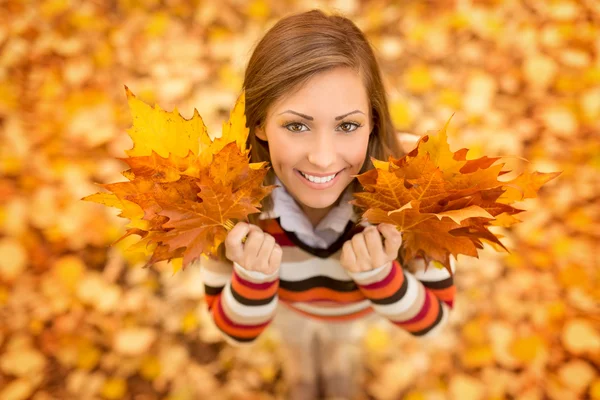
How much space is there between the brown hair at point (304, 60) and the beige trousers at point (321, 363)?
2.85ft

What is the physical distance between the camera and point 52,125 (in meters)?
A: 2.15

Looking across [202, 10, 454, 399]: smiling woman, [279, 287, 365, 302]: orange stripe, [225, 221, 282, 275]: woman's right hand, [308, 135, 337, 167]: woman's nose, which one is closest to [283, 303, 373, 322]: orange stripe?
[202, 10, 454, 399]: smiling woman

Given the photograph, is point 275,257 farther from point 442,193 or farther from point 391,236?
point 442,193

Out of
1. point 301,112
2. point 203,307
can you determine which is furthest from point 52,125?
point 301,112

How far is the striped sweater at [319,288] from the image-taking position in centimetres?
102

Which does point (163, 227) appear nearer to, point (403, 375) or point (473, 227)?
point (473, 227)

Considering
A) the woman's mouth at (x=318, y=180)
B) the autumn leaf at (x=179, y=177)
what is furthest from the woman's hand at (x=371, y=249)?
the autumn leaf at (x=179, y=177)

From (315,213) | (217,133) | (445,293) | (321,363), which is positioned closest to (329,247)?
(315,213)

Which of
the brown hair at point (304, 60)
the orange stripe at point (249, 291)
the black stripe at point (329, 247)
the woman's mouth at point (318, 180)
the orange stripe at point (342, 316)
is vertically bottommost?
the orange stripe at point (342, 316)

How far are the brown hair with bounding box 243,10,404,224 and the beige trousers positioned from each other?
87cm

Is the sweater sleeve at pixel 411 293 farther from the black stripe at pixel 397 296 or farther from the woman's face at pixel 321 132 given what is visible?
the woman's face at pixel 321 132

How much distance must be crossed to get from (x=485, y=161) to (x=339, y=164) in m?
0.24

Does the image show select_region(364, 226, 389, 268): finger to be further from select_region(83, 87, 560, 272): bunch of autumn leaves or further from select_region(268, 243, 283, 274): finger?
select_region(268, 243, 283, 274): finger

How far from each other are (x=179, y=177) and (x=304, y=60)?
0.28 m
